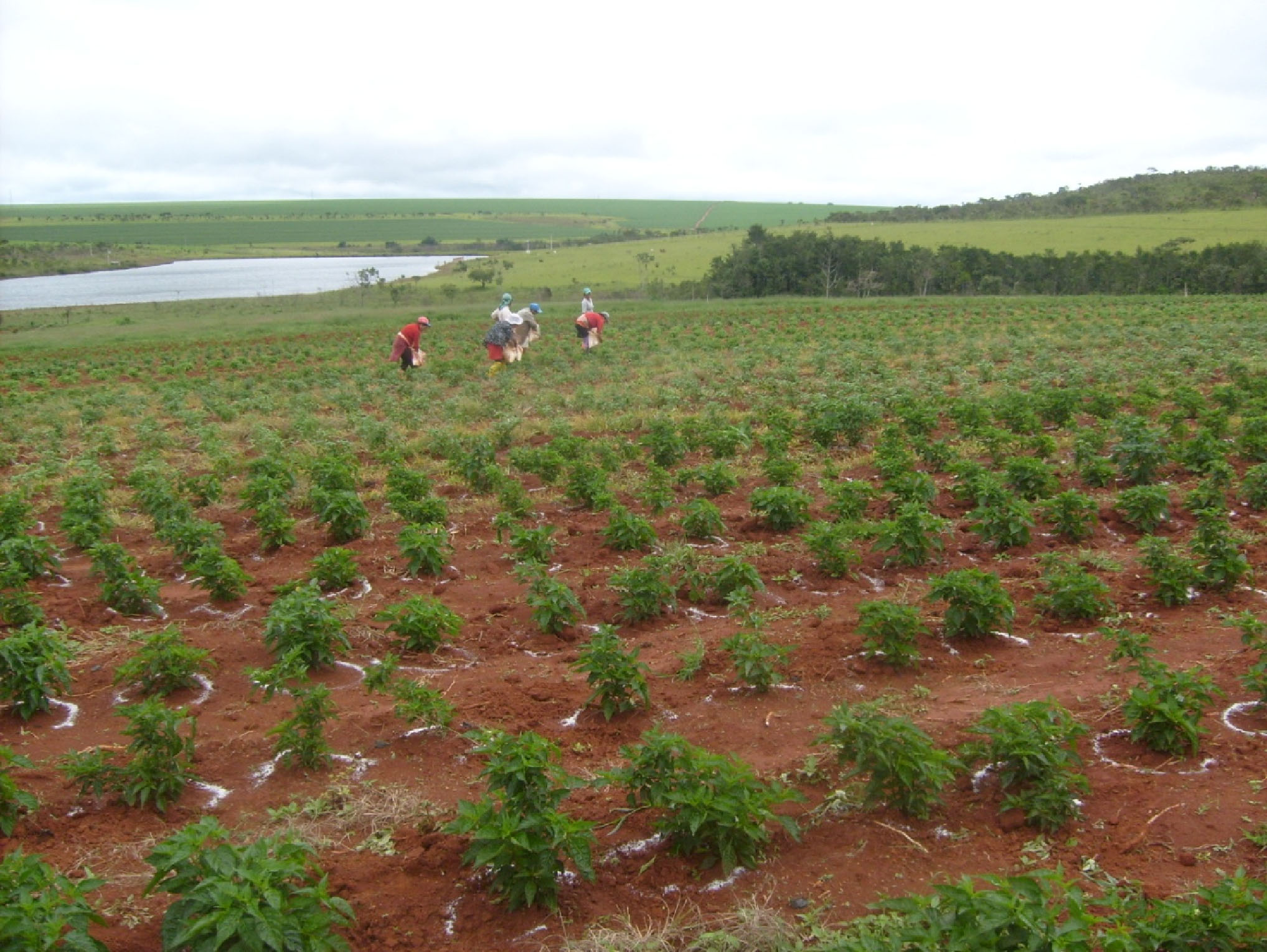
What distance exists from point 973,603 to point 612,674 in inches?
91.5

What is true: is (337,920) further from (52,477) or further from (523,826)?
(52,477)

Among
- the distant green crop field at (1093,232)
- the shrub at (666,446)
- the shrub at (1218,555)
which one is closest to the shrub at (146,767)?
the shrub at (1218,555)

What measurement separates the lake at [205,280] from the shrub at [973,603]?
4549cm

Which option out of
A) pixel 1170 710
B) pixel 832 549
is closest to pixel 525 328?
pixel 832 549

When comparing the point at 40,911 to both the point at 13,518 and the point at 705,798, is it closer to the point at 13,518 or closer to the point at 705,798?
the point at 705,798

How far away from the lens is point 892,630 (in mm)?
5477

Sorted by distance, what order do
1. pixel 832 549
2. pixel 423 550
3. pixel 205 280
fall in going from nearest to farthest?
pixel 832 549 < pixel 423 550 < pixel 205 280

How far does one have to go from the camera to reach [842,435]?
12.0m

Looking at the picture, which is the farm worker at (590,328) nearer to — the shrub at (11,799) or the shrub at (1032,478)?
the shrub at (1032,478)

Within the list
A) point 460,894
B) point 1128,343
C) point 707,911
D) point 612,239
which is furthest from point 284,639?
point 612,239

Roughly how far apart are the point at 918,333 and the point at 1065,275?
23.6 m

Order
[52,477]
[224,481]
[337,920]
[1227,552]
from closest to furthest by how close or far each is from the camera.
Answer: [337,920] < [1227,552] < [224,481] < [52,477]

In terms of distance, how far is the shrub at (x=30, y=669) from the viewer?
202 inches

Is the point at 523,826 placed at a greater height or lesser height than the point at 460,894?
greater
